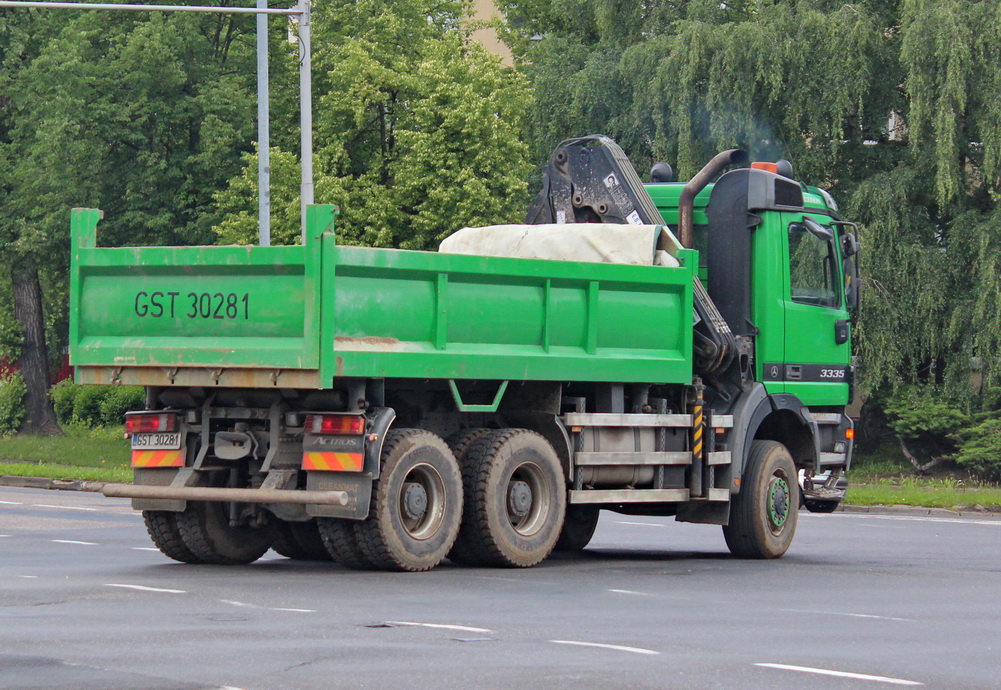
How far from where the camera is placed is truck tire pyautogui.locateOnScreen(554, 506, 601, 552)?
51.4 feet

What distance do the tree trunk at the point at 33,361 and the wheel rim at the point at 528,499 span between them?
2983 centimetres

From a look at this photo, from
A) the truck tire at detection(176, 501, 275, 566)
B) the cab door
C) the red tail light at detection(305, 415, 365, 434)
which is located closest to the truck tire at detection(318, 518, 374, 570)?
the red tail light at detection(305, 415, 365, 434)

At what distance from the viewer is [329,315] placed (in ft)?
38.5

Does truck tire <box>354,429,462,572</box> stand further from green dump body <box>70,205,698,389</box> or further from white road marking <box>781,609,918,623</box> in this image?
white road marking <box>781,609,918,623</box>

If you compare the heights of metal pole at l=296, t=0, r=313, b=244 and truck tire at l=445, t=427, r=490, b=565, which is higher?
metal pole at l=296, t=0, r=313, b=244

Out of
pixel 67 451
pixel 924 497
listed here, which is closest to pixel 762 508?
pixel 924 497

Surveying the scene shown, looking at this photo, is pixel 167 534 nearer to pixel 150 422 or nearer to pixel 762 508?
pixel 150 422

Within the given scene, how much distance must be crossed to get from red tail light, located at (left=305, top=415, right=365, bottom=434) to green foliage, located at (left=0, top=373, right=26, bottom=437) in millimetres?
30980

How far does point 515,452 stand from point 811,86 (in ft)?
66.6

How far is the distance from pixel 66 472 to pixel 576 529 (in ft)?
55.8

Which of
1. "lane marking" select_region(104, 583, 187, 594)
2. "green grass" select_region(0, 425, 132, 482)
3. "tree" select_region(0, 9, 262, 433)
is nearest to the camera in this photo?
"lane marking" select_region(104, 583, 187, 594)

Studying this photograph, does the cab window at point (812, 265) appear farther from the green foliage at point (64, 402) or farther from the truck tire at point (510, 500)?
the green foliage at point (64, 402)

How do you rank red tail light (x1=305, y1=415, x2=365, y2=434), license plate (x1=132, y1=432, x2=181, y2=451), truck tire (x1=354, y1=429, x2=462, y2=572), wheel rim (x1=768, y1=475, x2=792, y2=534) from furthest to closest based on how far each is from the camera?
wheel rim (x1=768, y1=475, x2=792, y2=534), license plate (x1=132, y1=432, x2=181, y2=451), truck tire (x1=354, y1=429, x2=462, y2=572), red tail light (x1=305, y1=415, x2=365, y2=434)

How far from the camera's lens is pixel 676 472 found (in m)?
14.7
